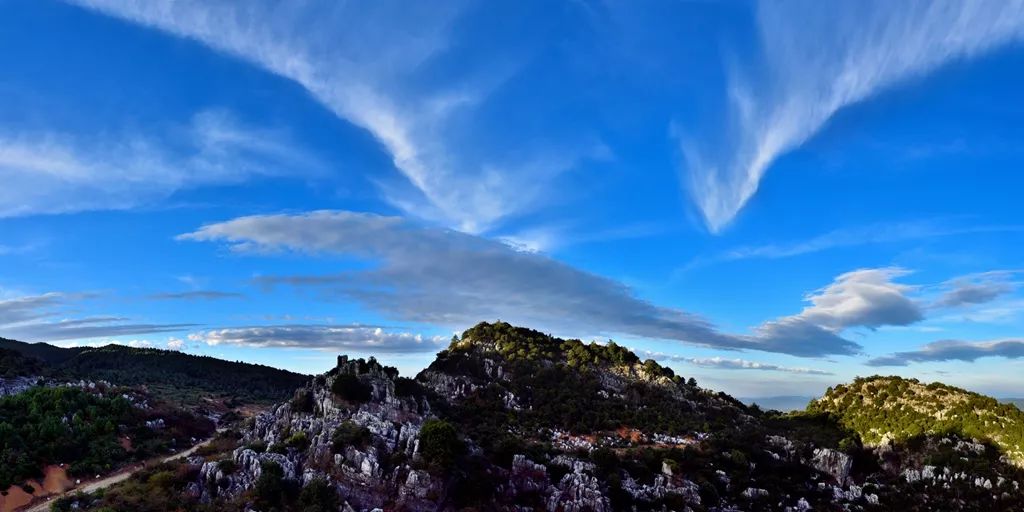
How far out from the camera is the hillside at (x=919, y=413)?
2982 inches

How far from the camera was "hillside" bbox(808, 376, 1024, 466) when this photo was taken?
75750 mm

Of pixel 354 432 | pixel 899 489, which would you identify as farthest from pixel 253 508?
pixel 899 489

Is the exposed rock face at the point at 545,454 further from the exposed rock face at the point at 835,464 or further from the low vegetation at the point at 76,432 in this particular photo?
the low vegetation at the point at 76,432

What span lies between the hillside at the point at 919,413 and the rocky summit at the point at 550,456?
4.14ft

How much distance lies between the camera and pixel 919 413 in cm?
8600

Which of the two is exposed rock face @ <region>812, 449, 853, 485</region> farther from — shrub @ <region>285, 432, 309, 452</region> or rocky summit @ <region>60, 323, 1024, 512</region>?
shrub @ <region>285, 432, 309, 452</region>

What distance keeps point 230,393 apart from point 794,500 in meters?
146

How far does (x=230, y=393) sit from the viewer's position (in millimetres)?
164625

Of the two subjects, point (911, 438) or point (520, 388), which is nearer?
point (911, 438)

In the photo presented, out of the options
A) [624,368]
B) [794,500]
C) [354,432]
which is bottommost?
[794,500]

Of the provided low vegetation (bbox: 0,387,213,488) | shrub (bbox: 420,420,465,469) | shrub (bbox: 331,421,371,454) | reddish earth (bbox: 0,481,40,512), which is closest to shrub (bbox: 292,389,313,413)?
shrub (bbox: 331,421,371,454)

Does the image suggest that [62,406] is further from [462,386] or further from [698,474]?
[698,474]

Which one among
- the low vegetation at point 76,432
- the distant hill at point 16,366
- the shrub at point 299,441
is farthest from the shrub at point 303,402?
the distant hill at point 16,366

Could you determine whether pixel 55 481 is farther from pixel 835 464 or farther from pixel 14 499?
pixel 835 464
